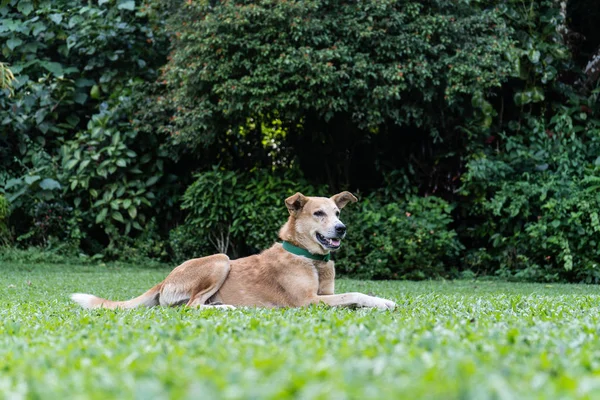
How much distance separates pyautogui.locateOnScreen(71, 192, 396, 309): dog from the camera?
596 centimetres

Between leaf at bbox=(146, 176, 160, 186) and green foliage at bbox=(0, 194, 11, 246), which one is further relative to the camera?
leaf at bbox=(146, 176, 160, 186)

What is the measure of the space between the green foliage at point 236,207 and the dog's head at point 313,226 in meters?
6.02

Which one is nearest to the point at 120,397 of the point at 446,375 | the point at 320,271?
the point at 446,375

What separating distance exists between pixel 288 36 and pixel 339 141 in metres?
2.58

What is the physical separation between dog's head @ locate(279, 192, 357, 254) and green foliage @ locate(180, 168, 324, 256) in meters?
6.02

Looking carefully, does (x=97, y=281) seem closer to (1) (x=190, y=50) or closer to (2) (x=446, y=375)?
(1) (x=190, y=50)

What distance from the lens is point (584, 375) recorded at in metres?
2.46

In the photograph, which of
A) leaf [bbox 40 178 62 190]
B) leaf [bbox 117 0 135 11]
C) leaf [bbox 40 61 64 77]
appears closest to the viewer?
leaf [bbox 40 178 62 190]

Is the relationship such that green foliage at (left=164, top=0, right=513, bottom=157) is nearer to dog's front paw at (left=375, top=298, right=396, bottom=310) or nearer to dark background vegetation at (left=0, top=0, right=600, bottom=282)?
dark background vegetation at (left=0, top=0, right=600, bottom=282)

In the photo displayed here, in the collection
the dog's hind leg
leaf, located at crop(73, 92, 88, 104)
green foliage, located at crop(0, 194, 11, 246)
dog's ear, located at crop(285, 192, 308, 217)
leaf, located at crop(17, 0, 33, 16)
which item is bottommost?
green foliage, located at crop(0, 194, 11, 246)

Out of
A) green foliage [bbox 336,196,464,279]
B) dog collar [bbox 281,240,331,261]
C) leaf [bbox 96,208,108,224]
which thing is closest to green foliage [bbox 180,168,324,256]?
green foliage [bbox 336,196,464,279]

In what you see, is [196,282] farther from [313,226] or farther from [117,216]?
[117,216]

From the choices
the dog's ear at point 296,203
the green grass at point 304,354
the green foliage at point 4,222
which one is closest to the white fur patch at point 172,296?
the green grass at point 304,354

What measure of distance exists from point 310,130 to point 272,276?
25.3 ft
